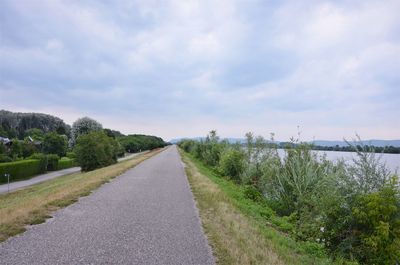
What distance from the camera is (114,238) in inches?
242

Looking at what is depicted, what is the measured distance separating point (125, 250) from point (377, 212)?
426 centimetres

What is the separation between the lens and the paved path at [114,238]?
5.11m

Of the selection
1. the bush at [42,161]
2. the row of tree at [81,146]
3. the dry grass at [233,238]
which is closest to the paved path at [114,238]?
the dry grass at [233,238]

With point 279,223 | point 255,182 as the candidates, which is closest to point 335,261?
point 279,223

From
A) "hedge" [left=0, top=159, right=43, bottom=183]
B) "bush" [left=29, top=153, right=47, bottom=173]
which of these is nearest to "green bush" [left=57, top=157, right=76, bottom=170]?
"bush" [left=29, top=153, right=47, bottom=173]

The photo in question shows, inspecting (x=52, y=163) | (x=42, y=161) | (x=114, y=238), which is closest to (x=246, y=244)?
(x=114, y=238)

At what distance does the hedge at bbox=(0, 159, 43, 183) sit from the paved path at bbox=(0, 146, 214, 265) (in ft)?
107

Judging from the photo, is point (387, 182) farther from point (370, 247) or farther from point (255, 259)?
point (255, 259)

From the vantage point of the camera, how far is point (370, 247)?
5816 mm

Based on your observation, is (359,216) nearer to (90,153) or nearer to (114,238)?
(114,238)

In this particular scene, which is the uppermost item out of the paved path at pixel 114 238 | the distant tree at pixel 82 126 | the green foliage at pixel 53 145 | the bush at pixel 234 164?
the distant tree at pixel 82 126

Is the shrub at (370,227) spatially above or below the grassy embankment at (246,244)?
above

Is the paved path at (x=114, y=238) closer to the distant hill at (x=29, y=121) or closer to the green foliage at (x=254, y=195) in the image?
the green foliage at (x=254, y=195)

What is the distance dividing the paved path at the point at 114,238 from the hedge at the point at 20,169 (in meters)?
32.7
